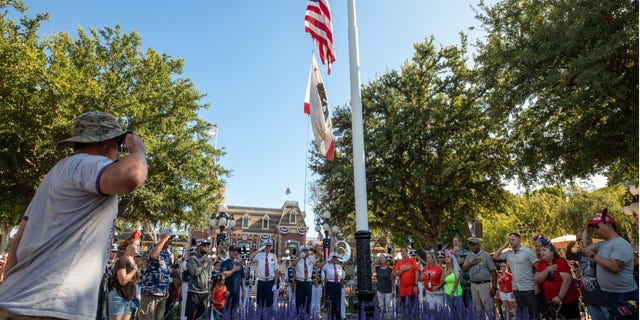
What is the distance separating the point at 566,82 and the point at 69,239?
50.6 ft

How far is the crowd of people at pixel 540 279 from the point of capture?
560 centimetres

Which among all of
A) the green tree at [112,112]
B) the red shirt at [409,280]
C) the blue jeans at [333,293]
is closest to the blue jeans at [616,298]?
the red shirt at [409,280]

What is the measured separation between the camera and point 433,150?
22703 mm

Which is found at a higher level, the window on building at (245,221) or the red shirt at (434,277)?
the window on building at (245,221)

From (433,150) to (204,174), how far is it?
1350cm

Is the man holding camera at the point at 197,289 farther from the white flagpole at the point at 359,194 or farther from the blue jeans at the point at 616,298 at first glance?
the blue jeans at the point at 616,298

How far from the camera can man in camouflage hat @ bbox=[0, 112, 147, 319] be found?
188 cm

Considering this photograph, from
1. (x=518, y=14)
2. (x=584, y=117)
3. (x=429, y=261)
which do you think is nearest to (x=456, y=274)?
(x=429, y=261)

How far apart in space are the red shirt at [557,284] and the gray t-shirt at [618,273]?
3.87 ft

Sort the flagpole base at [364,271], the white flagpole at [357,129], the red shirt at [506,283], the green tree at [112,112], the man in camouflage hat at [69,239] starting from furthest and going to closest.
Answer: the green tree at [112,112]
the red shirt at [506,283]
the white flagpole at [357,129]
the flagpole base at [364,271]
the man in camouflage hat at [69,239]

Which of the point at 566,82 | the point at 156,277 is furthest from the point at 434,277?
the point at 566,82

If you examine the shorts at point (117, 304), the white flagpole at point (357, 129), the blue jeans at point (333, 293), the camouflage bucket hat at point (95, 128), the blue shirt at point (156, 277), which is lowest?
the blue jeans at point (333, 293)

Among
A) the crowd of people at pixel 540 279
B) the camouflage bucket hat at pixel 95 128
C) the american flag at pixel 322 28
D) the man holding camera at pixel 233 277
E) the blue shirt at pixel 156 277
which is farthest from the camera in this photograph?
the man holding camera at pixel 233 277

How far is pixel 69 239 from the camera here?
199cm
